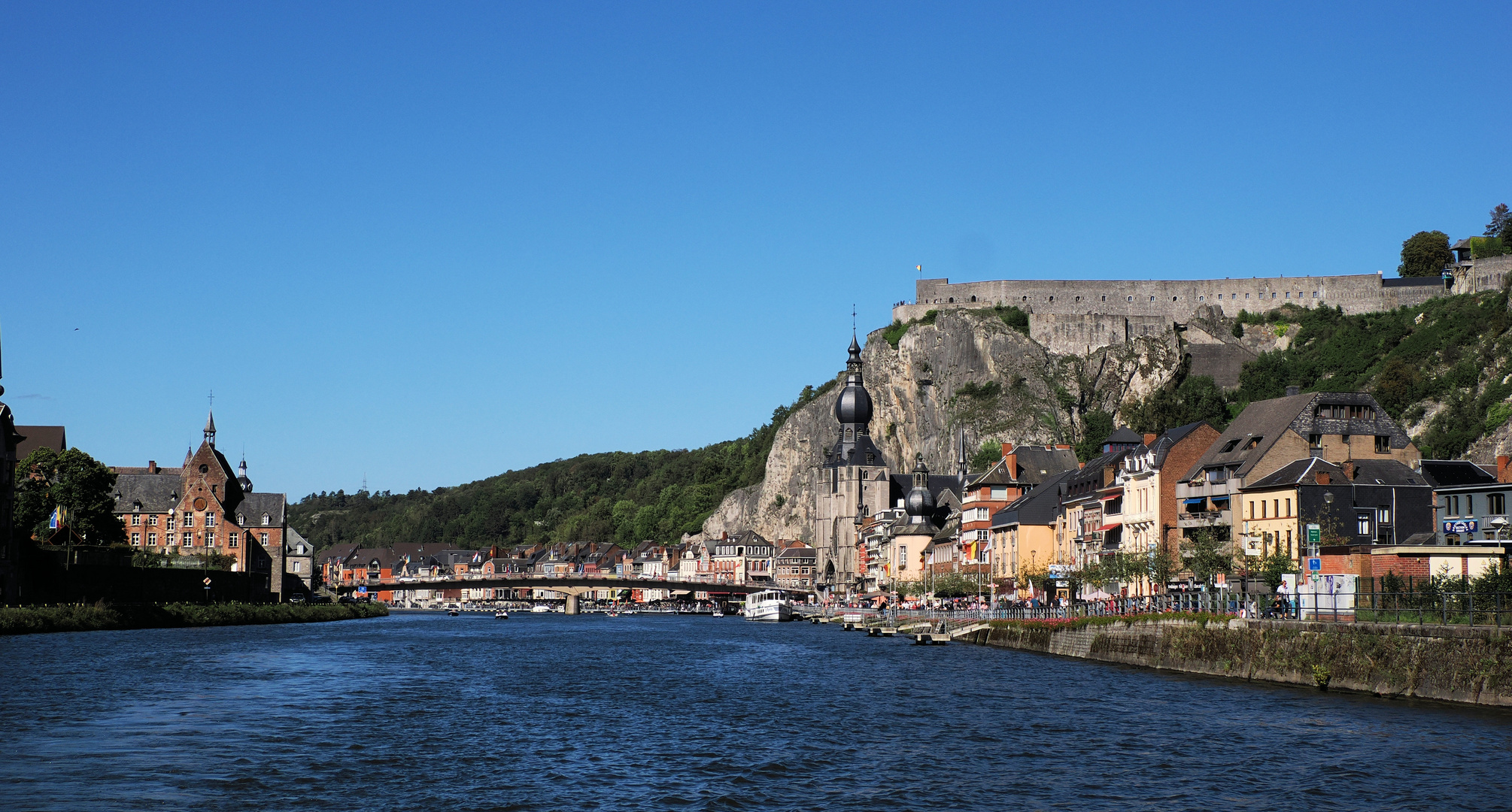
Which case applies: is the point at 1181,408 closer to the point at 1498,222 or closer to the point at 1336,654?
the point at 1498,222

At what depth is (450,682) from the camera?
5266cm

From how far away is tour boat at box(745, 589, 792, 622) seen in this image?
14300 centimetres

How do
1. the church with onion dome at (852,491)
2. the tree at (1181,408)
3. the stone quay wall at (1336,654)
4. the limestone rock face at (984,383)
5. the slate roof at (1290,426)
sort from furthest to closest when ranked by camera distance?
the church with onion dome at (852,491) → the limestone rock face at (984,383) → the tree at (1181,408) → the slate roof at (1290,426) → the stone quay wall at (1336,654)

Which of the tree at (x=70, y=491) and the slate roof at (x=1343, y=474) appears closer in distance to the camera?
the slate roof at (x=1343, y=474)

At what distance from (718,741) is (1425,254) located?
142 metres

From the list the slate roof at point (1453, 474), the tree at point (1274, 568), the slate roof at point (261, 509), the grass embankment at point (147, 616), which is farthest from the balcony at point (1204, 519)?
the slate roof at point (261, 509)

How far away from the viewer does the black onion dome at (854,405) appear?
175m

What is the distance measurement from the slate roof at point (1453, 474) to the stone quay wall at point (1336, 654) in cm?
1816

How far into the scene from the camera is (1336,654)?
134ft

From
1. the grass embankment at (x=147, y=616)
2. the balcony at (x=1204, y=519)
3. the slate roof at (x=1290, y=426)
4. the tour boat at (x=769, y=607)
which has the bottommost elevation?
the tour boat at (x=769, y=607)

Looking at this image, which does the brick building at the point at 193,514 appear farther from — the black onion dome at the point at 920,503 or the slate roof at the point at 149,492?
the black onion dome at the point at 920,503

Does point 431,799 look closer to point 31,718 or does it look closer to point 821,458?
point 31,718

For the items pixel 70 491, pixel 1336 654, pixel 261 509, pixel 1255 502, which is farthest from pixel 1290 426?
pixel 261 509

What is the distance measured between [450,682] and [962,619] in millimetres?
36288
